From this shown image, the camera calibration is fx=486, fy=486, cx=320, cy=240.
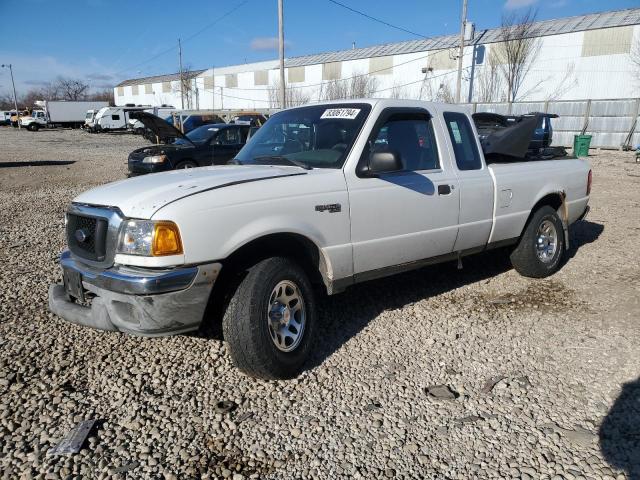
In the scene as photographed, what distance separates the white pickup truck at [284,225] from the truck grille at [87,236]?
0.04ft

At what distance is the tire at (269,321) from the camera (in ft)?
10.1

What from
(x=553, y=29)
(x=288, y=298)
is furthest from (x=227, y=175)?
(x=553, y=29)

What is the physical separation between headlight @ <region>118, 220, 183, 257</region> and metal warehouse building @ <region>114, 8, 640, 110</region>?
1475 inches

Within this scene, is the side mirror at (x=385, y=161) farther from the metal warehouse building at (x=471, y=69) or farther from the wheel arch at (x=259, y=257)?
the metal warehouse building at (x=471, y=69)

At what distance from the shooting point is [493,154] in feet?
17.1

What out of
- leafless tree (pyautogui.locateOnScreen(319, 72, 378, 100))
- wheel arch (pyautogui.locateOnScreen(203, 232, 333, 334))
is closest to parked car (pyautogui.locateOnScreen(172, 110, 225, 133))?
leafless tree (pyautogui.locateOnScreen(319, 72, 378, 100))

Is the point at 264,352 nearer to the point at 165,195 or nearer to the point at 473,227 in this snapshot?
the point at 165,195

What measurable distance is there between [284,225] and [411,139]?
165 cm

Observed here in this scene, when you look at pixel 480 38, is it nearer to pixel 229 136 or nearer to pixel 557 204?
pixel 229 136

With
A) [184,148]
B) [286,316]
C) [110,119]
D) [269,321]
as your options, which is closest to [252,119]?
[184,148]

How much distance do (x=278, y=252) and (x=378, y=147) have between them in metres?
1.22

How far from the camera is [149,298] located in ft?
9.25

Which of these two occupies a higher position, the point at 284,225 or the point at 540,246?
the point at 284,225

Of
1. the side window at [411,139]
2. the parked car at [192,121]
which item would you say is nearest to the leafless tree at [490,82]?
the parked car at [192,121]
